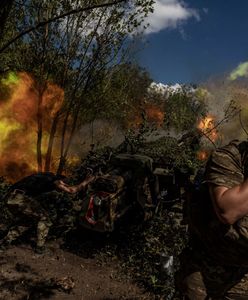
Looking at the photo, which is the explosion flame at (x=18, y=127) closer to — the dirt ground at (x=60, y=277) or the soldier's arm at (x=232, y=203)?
the dirt ground at (x=60, y=277)

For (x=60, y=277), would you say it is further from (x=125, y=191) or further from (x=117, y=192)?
(x=125, y=191)

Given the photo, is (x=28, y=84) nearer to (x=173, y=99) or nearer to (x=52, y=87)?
(x=52, y=87)

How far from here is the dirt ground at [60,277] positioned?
6809 mm

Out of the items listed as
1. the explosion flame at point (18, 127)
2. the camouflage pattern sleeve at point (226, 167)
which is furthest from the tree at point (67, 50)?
the camouflage pattern sleeve at point (226, 167)

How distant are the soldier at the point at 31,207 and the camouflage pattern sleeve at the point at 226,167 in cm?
641

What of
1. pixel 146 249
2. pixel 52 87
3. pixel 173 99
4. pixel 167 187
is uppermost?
pixel 173 99

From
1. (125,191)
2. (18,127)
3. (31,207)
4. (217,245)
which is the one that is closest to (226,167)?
(217,245)

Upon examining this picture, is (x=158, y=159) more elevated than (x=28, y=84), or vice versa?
(x=28, y=84)

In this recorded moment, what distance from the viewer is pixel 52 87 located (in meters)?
15.3

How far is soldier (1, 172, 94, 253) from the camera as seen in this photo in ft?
28.4

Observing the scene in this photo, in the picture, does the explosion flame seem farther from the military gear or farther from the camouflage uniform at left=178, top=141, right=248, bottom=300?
the camouflage uniform at left=178, top=141, right=248, bottom=300

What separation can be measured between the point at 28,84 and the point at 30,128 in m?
3.13

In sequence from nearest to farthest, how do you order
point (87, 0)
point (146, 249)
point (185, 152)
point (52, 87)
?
point (146, 249) → point (185, 152) → point (87, 0) → point (52, 87)

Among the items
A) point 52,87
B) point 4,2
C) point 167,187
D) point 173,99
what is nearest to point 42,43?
point 52,87
